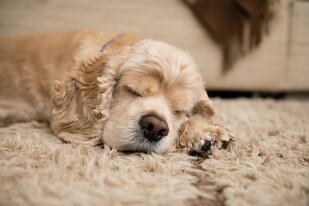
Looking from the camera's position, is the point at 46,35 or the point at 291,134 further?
the point at 46,35

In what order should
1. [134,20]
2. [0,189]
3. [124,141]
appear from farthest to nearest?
[134,20]
[124,141]
[0,189]

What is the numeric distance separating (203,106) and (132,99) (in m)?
0.43

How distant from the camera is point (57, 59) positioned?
2.20m

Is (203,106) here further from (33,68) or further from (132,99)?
(33,68)

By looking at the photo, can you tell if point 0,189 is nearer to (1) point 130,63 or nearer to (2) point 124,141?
(2) point 124,141

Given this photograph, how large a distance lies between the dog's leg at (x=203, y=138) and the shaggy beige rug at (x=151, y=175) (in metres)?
0.05

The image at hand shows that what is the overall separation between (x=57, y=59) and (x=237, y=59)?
75.6 inches

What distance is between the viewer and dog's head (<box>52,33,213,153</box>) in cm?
153

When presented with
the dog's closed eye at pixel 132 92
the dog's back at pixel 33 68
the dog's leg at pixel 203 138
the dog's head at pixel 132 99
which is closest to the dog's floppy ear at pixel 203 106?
the dog's head at pixel 132 99

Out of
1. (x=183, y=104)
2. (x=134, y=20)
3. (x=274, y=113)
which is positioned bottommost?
(x=274, y=113)

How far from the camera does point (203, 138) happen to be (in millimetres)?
1611

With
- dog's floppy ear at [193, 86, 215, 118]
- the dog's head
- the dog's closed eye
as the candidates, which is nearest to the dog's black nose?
the dog's head

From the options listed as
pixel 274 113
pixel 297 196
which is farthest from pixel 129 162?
pixel 274 113

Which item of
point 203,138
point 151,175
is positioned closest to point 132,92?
point 203,138
